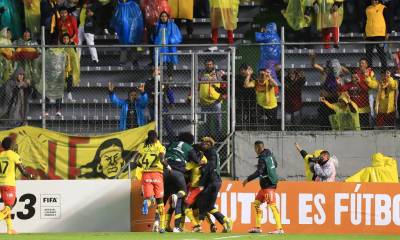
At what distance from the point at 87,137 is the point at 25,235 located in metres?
3.80

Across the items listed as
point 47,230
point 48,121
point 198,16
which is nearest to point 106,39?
point 198,16

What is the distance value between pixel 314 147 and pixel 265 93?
66.5 inches

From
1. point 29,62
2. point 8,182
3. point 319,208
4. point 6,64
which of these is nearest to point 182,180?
point 319,208

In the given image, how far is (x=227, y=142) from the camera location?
36125 mm

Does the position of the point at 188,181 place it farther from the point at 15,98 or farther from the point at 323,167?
the point at 15,98

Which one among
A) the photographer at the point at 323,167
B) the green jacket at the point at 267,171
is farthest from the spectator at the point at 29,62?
the photographer at the point at 323,167

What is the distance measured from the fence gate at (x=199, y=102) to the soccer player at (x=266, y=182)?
2.37m

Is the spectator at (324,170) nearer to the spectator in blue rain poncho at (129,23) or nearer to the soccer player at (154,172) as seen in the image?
the soccer player at (154,172)

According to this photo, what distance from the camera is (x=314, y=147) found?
3641 cm

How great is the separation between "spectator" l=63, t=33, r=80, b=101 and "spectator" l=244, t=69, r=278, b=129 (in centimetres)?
386

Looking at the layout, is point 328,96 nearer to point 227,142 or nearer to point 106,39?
point 227,142

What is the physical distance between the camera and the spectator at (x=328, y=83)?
35.8 meters

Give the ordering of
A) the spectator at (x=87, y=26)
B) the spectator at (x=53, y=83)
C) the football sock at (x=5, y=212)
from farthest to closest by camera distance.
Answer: the spectator at (x=87, y=26), the spectator at (x=53, y=83), the football sock at (x=5, y=212)

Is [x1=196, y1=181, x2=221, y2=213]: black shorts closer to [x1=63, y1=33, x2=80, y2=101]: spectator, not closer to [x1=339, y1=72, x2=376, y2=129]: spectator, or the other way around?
[x1=339, y1=72, x2=376, y2=129]: spectator
